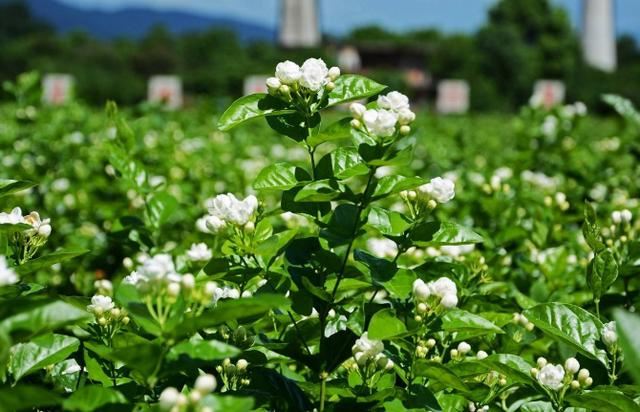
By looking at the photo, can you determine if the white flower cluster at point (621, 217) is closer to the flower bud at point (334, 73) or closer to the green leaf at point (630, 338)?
the flower bud at point (334, 73)

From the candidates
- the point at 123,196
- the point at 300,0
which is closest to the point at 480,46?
the point at 300,0

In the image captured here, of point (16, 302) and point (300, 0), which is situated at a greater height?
point (16, 302)

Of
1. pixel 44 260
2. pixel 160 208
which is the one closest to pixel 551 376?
pixel 44 260

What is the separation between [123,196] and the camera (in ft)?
10.8

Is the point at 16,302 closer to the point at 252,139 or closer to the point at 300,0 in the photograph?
the point at 252,139

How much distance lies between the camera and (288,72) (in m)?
1.26

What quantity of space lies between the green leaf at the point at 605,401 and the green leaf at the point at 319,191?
41cm

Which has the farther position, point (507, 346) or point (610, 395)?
point (507, 346)

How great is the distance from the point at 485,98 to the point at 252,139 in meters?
18.1

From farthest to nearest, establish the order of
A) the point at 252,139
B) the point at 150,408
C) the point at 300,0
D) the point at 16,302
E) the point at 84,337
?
the point at 300,0 < the point at 252,139 < the point at 84,337 < the point at 150,408 < the point at 16,302

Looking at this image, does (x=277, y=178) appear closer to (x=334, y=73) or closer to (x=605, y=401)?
(x=334, y=73)

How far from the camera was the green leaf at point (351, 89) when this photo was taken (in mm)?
1339

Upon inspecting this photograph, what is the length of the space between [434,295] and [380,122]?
Result: 24 centimetres

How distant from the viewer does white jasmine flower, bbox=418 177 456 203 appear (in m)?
1.31
